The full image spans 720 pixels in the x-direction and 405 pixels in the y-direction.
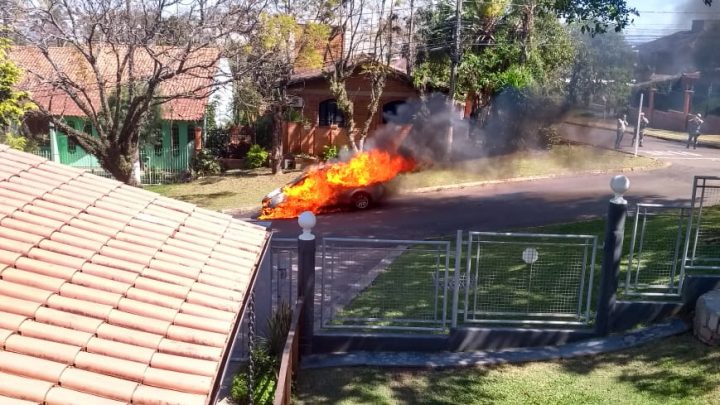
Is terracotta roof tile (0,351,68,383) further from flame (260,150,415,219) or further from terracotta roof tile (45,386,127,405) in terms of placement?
flame (260,150,415,219)

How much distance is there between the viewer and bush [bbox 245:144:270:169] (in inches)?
1003

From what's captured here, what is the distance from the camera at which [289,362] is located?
6.05 m

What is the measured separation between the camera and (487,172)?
21844 millimetres

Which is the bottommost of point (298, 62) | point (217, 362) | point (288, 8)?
point (217, 362)

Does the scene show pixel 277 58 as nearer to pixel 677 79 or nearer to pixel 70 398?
pixel 70 398

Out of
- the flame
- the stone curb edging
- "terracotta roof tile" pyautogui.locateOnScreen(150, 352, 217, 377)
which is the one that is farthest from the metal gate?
the flame

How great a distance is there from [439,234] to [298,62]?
10451 mm

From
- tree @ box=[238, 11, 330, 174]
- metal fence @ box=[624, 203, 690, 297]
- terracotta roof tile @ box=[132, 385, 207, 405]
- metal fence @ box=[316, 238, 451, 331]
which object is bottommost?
metal fence @ box=[316, 238, 451, 331]

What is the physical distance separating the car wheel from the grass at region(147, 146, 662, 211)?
224cm

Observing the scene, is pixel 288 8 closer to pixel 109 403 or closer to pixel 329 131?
pixel 329 131

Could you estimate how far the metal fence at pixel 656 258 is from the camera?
7.86 m

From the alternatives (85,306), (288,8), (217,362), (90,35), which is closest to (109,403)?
(217,362)

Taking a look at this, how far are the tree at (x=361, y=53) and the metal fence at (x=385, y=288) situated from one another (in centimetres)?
1257

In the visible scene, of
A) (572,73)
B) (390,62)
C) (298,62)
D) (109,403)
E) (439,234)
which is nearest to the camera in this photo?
(109,403)
